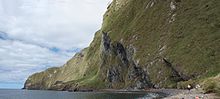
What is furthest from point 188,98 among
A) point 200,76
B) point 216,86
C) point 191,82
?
point 200,76

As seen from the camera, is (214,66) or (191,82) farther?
(214,66)

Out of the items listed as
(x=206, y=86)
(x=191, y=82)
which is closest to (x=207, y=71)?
(x=191, y=82)

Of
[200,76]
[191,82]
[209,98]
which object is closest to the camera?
[209,98]

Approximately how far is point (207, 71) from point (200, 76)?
4.57 metres

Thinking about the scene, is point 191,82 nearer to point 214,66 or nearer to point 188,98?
point 214,66

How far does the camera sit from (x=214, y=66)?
199 meters

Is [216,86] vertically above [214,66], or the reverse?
[214,66]

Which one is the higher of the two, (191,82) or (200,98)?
(191,82)

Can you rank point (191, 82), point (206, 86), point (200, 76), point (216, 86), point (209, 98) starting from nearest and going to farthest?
1. point (209, 98)
2. point (216, 86)
3. point (206, 86)
4. point (191, 82)
5. point (200, 76)

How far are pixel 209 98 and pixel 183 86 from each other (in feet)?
338

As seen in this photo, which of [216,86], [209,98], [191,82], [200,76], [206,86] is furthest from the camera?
[200,76]

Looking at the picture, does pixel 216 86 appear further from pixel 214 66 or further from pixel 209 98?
pixel 214 66

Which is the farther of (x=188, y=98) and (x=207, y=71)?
(x=207, y=71)

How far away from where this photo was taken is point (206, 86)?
10238 centimetres
